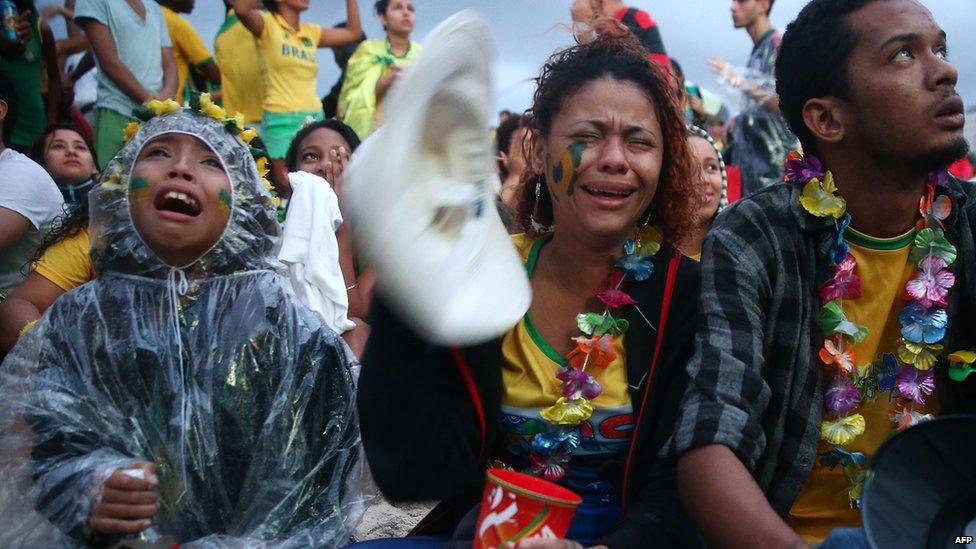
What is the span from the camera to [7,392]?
2.47 metres

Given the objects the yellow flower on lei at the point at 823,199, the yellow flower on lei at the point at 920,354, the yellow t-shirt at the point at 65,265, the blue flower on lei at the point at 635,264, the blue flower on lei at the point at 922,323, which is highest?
the yellow flower on lei at the point at 823,199

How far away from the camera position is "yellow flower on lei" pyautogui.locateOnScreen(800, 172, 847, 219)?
7.01ft

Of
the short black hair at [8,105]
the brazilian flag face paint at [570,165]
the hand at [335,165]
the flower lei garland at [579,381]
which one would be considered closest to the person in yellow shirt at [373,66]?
the hand at [335,165]

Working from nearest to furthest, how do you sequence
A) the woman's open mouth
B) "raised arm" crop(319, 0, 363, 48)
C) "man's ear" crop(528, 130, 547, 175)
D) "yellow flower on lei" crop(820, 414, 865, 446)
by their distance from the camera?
"yellow flower on lei" crop(820, 414, 865, 446) < the woman's open mouth < "man's ear" crop(528, 130, 547, 175) < "raised arm" crop(319, 0, 363, 48)

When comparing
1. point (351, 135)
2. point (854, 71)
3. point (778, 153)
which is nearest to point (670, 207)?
point (854, 71)

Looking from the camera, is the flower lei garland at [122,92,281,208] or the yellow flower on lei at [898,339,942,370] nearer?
the yellow flower on lei at [898,339,942,370]

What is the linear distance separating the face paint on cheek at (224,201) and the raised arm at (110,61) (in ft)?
9.80

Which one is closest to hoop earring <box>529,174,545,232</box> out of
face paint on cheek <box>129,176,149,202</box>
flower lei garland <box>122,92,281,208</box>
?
flower lei garland <box>122,92,281,208</box>

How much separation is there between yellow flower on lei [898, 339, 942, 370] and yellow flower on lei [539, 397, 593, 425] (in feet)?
2.28

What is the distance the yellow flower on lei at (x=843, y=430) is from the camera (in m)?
2.08

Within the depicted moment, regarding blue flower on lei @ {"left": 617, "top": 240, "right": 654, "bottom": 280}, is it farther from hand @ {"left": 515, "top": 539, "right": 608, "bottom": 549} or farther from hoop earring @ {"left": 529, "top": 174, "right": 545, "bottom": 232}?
hand @ {"left": 515, "top": 539, "right": 608, "bottom": 549}

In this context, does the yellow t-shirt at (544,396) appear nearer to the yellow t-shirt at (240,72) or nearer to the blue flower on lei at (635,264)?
the blue flower on lei at (635,264)

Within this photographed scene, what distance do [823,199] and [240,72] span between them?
4.76m

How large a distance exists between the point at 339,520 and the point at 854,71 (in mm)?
1638
